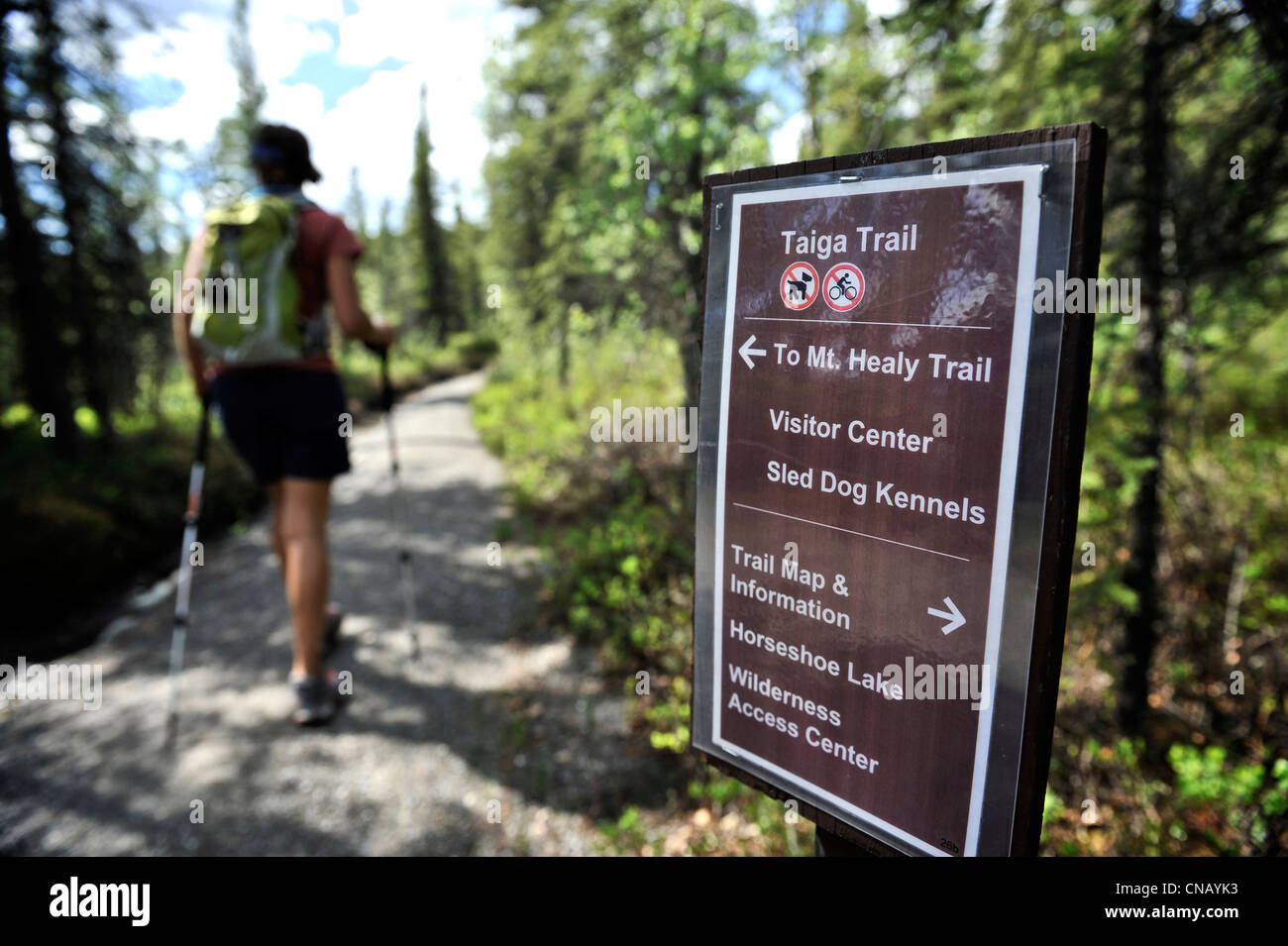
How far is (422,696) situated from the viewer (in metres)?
3.81

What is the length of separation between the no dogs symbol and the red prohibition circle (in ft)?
0.09

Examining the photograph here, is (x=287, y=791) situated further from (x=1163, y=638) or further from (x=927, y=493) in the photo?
(x=1163, y=638)

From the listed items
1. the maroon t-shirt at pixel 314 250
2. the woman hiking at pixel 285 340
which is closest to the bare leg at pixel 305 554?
the woman hiking at pixel 285 340

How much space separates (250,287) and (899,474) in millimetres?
2852

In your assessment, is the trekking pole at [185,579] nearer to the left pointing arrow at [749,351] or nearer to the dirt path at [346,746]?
the dirt path at [346,746]

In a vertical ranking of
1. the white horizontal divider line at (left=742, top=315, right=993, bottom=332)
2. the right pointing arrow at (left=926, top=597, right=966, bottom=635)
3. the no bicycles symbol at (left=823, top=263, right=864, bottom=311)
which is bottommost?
the right pointing arrow at (left=926, top=597, right=966, bottom=635)

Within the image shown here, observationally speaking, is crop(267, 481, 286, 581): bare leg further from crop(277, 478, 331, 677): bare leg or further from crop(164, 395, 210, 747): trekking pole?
crop(164, 395, 210, 747): trekking pole

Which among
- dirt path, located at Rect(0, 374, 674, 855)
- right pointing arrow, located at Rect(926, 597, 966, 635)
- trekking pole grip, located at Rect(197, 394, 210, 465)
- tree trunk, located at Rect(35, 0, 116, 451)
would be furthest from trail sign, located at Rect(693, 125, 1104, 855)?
tree trunk, located at Rect(35, 0, 116, 451)

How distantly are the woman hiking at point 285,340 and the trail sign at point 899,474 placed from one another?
217 centimetres

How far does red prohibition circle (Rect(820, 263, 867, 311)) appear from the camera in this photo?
1397 millimetres

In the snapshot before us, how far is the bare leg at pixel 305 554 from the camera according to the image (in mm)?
3121

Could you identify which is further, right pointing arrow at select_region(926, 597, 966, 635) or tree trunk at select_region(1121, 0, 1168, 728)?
tree trunk at select_region(1121, 0, 1168, 728)
